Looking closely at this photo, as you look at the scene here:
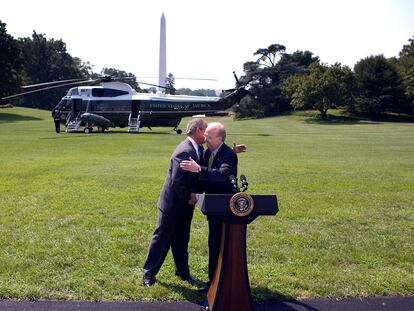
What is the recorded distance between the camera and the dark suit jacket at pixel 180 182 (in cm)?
465

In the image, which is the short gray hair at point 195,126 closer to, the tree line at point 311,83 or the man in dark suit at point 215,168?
the man in dark suit at point 215,168

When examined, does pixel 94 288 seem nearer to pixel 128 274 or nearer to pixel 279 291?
pixel 128 274

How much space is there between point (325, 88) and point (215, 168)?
6534 centimetres

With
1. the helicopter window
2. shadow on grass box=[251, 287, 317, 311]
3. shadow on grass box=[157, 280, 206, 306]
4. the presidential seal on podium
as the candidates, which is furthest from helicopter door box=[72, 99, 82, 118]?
the presidential seal on podium

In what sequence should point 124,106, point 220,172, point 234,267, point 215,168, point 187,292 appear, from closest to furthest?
point 234,267
point 220,172
point 215,168
point 187,292
point 124,106

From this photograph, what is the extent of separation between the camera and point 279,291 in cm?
493

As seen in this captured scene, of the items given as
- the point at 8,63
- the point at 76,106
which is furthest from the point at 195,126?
the point at 8,63

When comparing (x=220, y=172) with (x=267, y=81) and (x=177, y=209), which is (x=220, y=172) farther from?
(x=267, y=81)

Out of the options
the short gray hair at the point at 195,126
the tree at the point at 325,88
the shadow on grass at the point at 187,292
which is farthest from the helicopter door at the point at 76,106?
the tree at the point at 325,88

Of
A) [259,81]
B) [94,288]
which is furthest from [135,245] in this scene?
[259,81]

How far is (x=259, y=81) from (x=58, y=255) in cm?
8462

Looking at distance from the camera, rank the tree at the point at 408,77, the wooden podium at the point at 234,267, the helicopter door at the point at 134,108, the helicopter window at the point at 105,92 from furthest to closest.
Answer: the tree at the point at 408,77 < the helicopter door at the point at 134,108 < the helicopter window at the point at 105,92 < the wooden podium at the point at 234,267

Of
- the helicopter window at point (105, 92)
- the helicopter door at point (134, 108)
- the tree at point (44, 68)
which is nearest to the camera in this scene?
the helicopter window at point (105, 92)

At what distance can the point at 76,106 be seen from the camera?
32.7 metres
